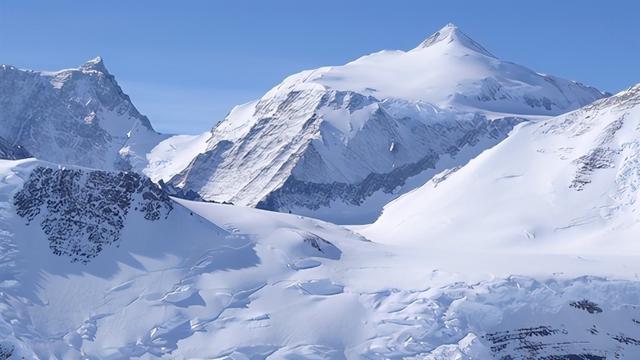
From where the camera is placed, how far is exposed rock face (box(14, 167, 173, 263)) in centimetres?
13762

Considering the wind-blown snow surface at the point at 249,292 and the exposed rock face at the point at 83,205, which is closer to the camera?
the wind-blown snow surface at the point at 249,292

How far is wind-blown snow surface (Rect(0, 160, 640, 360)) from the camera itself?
400 ft

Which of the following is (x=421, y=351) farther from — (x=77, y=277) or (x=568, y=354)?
(x=77, y=277)

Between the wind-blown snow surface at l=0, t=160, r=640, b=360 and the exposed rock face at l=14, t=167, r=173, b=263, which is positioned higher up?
the exposed rock face at l=14, t=167, r=173, b=263

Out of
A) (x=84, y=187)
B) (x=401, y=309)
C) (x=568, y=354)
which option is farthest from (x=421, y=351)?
(x=84, y=187)

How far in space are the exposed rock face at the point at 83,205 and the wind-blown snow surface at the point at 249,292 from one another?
19 centimetres

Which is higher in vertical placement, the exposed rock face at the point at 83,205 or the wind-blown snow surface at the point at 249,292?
the exposed rock face at the point at 83,205

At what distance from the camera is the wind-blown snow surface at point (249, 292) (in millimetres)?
121938

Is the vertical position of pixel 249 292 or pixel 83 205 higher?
pixel 83 205

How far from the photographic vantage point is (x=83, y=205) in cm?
14075

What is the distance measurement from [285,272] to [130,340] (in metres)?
24.5

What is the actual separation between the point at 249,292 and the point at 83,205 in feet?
86.4

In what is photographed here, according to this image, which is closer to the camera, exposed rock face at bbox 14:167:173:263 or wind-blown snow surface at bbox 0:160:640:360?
wind-blown snow surface at bbox 0:160:640:360

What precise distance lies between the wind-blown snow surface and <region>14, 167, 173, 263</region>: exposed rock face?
186 millimetres
